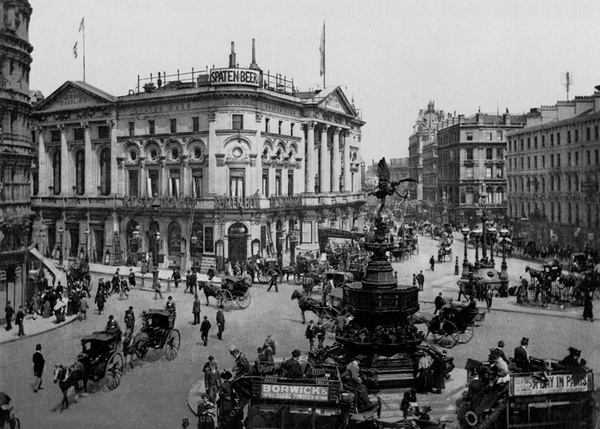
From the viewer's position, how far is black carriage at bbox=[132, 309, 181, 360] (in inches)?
838

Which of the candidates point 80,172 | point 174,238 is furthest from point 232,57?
point 80,172

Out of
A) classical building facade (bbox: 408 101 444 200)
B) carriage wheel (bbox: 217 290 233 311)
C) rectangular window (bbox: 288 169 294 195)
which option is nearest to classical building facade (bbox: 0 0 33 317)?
carriage wheel (bbox: 217 290 233 311)

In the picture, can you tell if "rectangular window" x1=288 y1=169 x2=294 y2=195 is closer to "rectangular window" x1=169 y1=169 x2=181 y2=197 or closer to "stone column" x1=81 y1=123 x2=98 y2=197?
"rectangular window" x1=169 y1=169 x2=181 y2=197

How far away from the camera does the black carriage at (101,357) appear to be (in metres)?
18.2

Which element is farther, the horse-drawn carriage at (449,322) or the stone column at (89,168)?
the stone column at (89,168)

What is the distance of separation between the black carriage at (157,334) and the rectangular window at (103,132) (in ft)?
120

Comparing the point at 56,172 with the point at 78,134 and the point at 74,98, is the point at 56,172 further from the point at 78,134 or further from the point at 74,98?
the point at 74,98

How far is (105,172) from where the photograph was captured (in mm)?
56062

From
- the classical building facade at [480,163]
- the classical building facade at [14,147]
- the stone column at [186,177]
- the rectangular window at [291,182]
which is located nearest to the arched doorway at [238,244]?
the stone column at [186,177]

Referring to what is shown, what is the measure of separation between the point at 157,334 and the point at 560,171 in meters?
51.3

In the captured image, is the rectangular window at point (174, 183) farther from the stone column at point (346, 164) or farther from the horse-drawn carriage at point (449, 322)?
the horse-drawn carriage at point (449, 322)

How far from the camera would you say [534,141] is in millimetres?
67188

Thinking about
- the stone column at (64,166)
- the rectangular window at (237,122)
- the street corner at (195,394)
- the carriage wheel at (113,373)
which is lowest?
the street corner at (195,394)

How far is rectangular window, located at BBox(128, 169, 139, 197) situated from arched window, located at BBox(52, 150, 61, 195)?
32.7 feet
